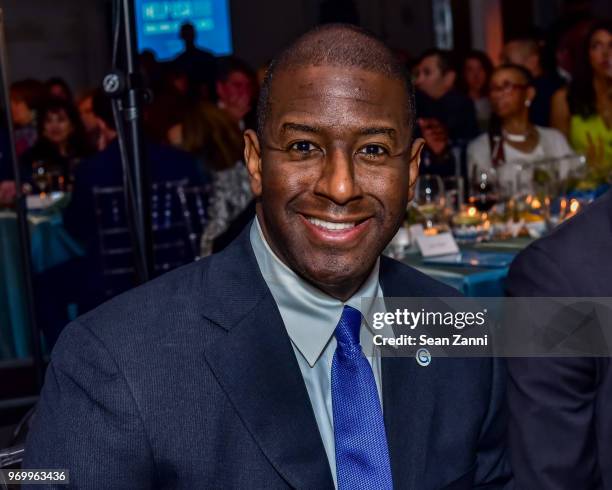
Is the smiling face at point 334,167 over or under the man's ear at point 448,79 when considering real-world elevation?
under

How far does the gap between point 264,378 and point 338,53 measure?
428mm

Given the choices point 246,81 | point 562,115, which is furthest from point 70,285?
point 562,115

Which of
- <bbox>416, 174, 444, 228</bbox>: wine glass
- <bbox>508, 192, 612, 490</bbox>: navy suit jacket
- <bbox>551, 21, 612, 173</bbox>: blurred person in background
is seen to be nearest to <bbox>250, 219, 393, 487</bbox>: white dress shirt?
<bbox>508, 192, 612, 490</bbox>: navy suit jacket

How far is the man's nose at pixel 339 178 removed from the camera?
111 cm

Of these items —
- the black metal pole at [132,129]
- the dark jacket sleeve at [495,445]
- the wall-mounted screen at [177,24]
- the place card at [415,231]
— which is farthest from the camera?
the wall-mounted screen at [177,24]

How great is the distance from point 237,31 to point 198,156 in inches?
282

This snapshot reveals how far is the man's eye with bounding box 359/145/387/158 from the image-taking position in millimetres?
1135

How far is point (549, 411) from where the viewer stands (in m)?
1.42

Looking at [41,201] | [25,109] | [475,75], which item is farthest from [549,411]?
[475,75]

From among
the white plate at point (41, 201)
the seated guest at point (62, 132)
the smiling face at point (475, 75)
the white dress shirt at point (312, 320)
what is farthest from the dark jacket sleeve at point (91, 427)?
the smiling face at point (475, 75)

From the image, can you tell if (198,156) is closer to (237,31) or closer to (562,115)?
(562,115)

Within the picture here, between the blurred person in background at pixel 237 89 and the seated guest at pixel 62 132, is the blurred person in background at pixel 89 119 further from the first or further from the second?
the blurred person in background at pixel 237 89

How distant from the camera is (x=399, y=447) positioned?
123 cm

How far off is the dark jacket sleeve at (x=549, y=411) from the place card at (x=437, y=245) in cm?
Answer: 186
